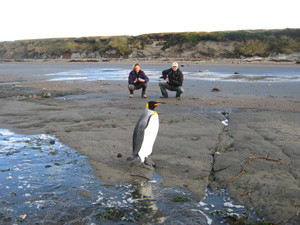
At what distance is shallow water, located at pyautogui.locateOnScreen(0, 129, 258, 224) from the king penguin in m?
0.50

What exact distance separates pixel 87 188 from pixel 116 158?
114 centimetres

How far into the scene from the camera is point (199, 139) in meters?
6.13

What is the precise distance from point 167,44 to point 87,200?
49.3 metres

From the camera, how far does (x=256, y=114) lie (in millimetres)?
8125

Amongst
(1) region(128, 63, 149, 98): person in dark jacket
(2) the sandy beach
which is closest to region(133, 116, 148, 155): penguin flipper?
(2) the sandy beach

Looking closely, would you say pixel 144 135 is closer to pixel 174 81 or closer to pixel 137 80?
pixel 174 81

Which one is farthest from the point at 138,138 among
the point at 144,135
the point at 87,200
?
the point at 87,200

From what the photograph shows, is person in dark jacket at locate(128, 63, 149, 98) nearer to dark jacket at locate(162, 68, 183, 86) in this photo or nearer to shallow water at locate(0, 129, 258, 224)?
dark jacket at locate(162, 68, 183, 86)

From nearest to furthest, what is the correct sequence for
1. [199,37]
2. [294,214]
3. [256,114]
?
[294,214] → [256,114] → [199,37]

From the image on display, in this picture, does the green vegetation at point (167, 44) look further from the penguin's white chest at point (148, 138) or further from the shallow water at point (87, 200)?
the shallow water at point (87, 200)

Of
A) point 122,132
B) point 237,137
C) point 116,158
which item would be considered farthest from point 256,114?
point 116,158

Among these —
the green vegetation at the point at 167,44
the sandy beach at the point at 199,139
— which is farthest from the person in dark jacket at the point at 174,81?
the green vegetation at the point at 167,44

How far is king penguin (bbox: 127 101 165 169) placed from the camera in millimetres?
5000

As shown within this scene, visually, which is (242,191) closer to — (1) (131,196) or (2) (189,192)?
(2) (189,192)
